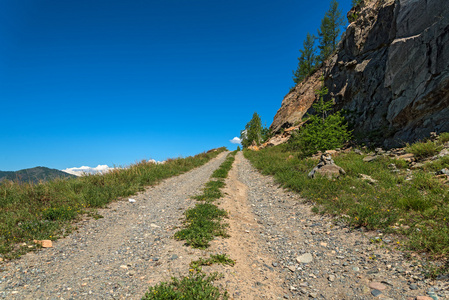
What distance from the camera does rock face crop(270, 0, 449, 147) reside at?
13.2 m

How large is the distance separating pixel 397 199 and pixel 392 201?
8.1 inches

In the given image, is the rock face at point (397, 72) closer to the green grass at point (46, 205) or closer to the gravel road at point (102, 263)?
the gravel road at point (102, 263)

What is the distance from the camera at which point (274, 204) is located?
33.2 ft

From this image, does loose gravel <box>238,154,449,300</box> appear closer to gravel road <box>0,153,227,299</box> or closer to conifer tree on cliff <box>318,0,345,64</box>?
gravel road <box>0,153,227,299</box>

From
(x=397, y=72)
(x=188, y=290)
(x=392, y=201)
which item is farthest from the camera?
(x=397, y=72)

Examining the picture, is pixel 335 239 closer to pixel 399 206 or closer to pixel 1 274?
pixel 399 206

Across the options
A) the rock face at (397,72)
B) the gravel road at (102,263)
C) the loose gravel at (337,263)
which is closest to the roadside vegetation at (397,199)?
the loose gravel at (337,263)

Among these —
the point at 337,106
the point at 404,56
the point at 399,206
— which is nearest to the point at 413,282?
the point at 399,206

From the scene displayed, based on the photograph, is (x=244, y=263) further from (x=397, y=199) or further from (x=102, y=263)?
(x=397, y=199)

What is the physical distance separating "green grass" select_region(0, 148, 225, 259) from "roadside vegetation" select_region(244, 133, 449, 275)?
9629mm

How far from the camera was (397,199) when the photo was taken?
22.5ft

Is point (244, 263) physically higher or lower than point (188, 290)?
lower

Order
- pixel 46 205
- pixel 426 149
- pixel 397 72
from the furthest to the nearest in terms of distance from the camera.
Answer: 1. pixel 397 72
2. pixel 426 149
3. pixel 46 205

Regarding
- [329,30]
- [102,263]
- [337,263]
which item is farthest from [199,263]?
[329,30]
